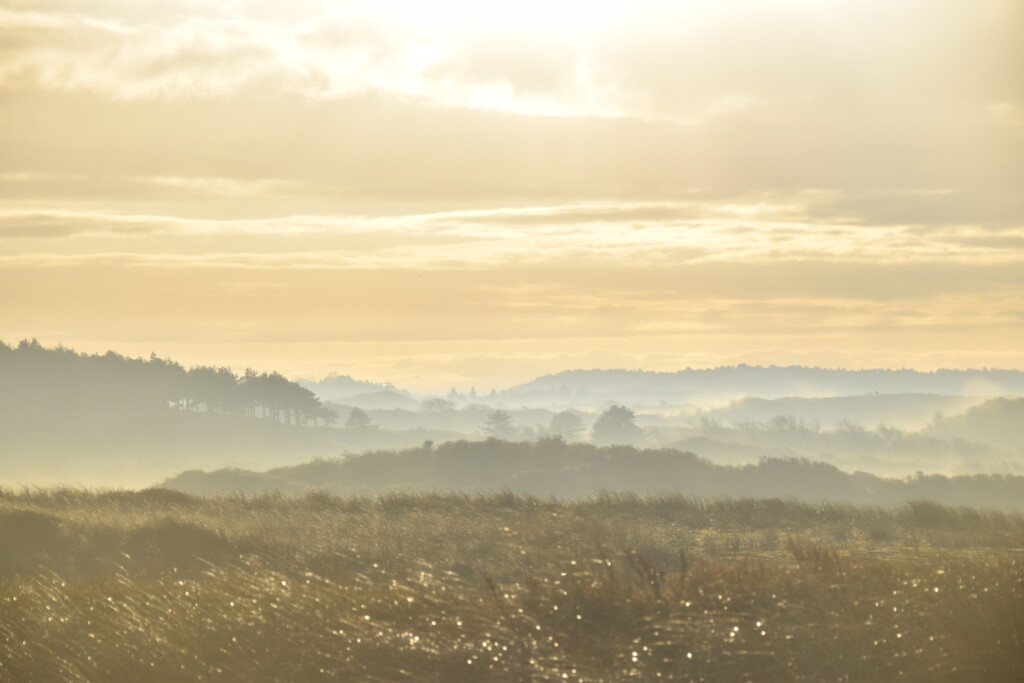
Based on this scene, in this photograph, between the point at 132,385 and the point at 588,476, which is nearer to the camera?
the point at 588,476

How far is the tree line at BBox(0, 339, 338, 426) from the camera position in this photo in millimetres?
184750

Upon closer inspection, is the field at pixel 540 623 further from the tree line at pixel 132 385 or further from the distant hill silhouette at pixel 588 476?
the tree line at pixel 132 385

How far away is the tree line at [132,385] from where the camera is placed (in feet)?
606

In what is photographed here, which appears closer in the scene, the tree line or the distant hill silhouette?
the distant hill silhouette

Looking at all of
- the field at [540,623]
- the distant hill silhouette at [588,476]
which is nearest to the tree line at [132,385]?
the distant hill silhouette at [588,476]

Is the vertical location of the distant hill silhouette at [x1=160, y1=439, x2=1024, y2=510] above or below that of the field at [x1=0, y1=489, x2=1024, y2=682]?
below

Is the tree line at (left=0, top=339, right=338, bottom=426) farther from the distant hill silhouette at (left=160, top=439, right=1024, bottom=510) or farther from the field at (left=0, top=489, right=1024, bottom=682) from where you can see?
the field at (left=0, top=489, right=1024, bottom=682)

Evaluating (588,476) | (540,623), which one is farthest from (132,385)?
(540,623)

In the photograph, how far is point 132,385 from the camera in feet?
619

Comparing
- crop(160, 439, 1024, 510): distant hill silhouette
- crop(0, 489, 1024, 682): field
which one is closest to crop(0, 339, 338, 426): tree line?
crop(160, 439, 1024, 510): distant hill silhouette

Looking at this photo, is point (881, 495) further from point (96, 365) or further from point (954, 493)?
point (96, 365)

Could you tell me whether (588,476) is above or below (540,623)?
below

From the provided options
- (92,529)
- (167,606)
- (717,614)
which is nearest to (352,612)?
(167,606)

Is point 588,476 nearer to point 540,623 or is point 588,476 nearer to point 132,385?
point 540,623
